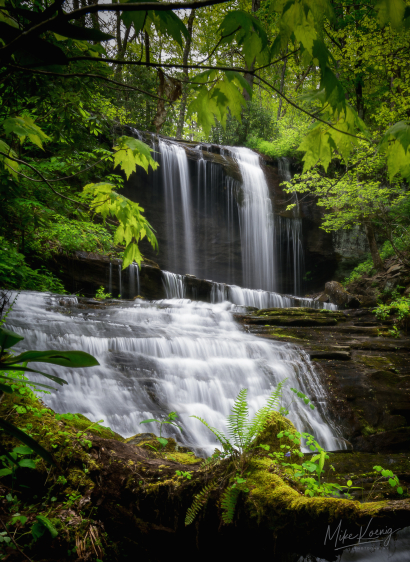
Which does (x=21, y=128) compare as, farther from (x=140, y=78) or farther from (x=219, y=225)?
(x=219, y=225)

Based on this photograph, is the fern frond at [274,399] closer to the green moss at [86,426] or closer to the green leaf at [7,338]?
the green moss at [86,426]

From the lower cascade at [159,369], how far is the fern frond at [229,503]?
2336 mm

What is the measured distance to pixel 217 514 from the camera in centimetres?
159

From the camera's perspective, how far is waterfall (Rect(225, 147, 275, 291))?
19.0 m

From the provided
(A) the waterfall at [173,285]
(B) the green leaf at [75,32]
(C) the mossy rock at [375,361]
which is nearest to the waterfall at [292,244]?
(A) the waterfall at [173,285]

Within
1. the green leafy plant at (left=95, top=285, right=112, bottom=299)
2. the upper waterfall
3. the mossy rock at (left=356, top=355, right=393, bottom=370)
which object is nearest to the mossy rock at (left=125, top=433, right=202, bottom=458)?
the mossy rock at (left=356, top=355, right=393, bottom=370)

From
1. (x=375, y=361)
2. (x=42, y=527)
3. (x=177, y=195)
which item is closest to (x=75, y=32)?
(x=42, y=527)

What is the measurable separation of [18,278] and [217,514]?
8.13 m

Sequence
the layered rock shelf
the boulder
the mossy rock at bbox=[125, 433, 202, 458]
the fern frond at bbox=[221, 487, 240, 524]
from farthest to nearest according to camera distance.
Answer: the boulder, the layered rock shelf, the mossy rock at bbox=[125, 433, 202, 458], the fern frond at bbox=[221, 487, 240, 524]

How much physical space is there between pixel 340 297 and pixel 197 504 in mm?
12873

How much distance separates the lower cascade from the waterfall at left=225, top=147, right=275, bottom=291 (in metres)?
11.2

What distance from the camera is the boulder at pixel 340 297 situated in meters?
12.4

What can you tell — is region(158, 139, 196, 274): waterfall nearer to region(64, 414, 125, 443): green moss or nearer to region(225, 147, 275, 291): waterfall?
region(225, 147, 275, 291): waterfall

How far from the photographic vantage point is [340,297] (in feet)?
43.4
